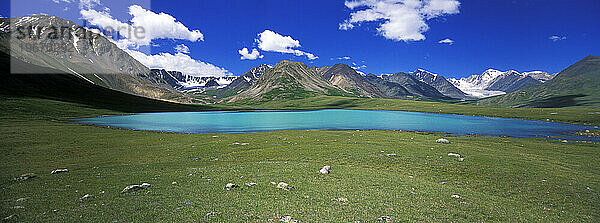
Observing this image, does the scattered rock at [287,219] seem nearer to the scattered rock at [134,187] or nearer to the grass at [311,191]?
the grass at [311,191]

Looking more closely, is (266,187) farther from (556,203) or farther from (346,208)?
(556,203)

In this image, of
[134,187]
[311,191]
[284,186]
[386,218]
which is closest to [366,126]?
[311,191]

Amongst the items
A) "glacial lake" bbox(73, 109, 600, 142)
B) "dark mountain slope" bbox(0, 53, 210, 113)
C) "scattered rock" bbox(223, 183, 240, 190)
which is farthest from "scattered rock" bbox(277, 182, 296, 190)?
"dark mountain slope" bbox(0, 53, 210, 113)

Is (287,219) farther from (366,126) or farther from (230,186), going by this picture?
(366,126)

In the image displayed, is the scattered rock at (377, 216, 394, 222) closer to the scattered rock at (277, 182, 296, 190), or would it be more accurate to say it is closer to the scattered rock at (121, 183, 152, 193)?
the scattered rock at (277, 182, 296, 190)

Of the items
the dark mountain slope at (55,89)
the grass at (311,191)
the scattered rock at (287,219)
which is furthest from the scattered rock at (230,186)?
the dark mountain slope at (55,89)

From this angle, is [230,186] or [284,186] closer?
[230,186]

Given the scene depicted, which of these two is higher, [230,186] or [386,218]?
[230,186]

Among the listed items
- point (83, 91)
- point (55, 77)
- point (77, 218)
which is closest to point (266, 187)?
point (77, 218)

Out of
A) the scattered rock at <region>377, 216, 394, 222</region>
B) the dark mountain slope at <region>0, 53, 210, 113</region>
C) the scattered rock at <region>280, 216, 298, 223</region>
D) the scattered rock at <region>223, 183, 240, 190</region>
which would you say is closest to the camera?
the scattered rock at <region>280, 216, 298, 223</region>

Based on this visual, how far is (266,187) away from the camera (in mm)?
14844

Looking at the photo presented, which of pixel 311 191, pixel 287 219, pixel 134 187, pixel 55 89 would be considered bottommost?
pixel 311 191

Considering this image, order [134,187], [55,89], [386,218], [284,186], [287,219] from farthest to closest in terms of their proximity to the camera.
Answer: [55,89] < [284,186] < [134,187] < [386,218] < [287,219]

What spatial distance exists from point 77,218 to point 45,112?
409 feet
